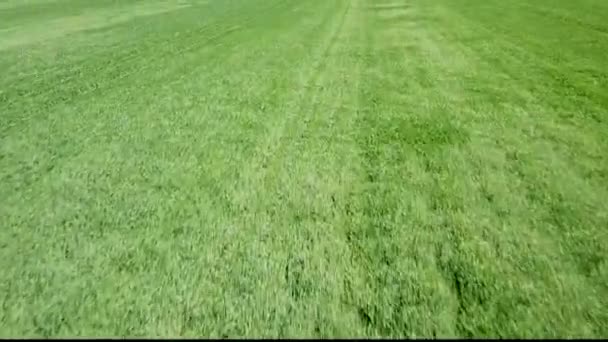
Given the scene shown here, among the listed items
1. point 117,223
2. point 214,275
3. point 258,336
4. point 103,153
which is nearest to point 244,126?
point 103,153

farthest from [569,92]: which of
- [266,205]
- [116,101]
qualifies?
[116,101]

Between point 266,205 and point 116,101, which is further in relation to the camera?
point 116,101

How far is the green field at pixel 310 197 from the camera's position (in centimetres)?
338

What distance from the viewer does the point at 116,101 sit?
8750 mm

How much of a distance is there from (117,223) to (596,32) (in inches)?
550

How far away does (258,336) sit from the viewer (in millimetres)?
3158

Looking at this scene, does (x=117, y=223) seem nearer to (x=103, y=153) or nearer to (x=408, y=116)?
(x=103, y=153)

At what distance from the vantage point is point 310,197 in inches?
→ 198

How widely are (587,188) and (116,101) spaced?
25.1 ft

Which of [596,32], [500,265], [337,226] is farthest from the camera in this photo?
[596,32]

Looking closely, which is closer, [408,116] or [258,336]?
A: [258,336]

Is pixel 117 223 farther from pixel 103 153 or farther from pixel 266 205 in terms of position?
pixel 103 153

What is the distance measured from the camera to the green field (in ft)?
11.1

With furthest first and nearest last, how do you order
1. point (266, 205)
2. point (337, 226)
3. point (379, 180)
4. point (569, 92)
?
1. point (569, 92)
2. point (379, 180)
3. point (266, 205)
4. point (337, 226)
